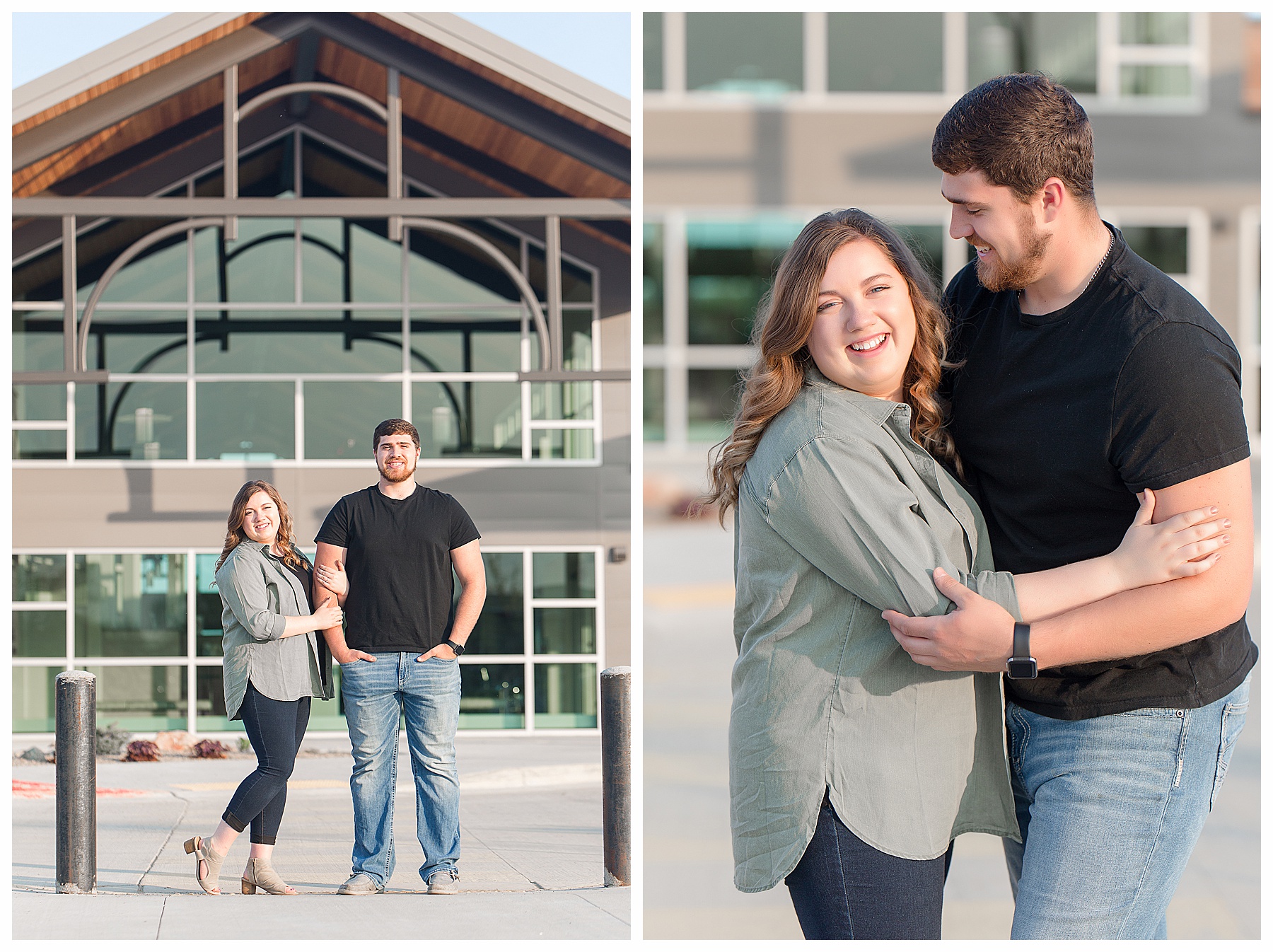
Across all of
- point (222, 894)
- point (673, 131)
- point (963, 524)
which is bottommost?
point (222, 894)

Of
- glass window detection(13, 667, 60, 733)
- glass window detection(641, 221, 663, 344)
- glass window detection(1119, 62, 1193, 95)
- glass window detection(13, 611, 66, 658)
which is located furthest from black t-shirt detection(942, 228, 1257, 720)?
glass window detection(1119, 62, 1193, 95)

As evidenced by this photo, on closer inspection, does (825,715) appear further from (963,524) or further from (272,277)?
(272,277)

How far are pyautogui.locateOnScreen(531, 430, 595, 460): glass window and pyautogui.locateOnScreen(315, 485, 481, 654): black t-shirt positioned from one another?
201 inches

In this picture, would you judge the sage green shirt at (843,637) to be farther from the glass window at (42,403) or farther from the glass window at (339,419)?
the glass window at (42,403)

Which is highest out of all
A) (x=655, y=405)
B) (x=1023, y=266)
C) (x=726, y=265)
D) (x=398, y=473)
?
(x=726, y=265)

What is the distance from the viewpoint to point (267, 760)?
392 cm

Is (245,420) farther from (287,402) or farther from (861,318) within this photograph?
(861,318)

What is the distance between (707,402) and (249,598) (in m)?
8.32

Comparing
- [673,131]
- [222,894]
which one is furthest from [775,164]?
[222,894]

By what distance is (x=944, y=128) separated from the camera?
2215 millimetres

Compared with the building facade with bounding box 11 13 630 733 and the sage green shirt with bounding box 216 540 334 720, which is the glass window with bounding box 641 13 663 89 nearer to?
the building facade with bounding box 11 13 630 733

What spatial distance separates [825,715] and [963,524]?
1.49ft

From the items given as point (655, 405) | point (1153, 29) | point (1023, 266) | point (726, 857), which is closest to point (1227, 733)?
point (1023, 266)

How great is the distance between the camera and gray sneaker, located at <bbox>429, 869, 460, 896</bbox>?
402 cm
